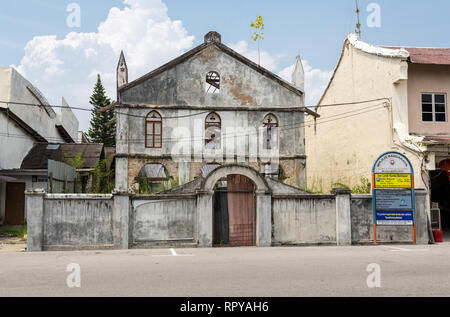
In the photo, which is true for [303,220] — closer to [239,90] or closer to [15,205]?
[239,90]

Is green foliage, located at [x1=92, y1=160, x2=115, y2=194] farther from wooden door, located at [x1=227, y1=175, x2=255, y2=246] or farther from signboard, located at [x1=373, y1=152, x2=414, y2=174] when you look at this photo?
signboard, located at [x1=373, y1=152, x2=414, y2=174]

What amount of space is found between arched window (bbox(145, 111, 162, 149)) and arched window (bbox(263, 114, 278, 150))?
5.58 metres

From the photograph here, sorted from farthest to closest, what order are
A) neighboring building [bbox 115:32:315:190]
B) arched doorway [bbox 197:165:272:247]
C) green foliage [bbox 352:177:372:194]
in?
neighboring building [bbox 115:32:315:190]
green foliage [bbox 352:177:372:194]
arched doorway [bbox 197:165:272:247]

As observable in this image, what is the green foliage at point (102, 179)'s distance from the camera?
22.6 meters

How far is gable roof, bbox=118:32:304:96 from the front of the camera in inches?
893

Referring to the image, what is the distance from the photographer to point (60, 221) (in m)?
13.8

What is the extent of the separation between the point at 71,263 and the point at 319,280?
5817 millimetres

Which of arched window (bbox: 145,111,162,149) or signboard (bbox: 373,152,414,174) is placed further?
arched window (bbox: 145,111,162,149)

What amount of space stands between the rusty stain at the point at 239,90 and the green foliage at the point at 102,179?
801cm

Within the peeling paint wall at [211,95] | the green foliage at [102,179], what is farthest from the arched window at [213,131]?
the green foliage at [102,179]

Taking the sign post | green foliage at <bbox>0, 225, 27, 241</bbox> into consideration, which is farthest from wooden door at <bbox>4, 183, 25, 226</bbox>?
the sign post

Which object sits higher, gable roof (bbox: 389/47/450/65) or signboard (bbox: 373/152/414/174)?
gable roof (bbox: 389/47/450/65)

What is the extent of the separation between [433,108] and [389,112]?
6.28 feet
